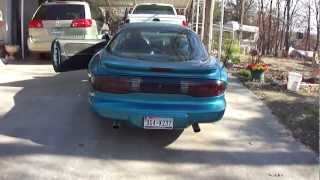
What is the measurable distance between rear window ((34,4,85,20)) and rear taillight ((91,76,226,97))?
806 cm

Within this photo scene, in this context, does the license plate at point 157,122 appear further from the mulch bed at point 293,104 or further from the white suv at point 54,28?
the white suv at point 54,28

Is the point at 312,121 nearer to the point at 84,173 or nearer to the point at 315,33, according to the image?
the point at 84,173

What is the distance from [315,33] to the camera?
37375 mm

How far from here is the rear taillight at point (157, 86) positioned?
655cm

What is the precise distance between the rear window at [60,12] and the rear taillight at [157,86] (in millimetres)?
8062

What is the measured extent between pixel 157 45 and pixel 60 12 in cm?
749

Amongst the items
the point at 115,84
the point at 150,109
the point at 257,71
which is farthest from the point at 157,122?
the point at 257,71

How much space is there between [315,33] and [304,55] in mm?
11720

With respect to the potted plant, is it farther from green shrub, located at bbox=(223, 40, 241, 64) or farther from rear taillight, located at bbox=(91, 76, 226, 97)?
rear taillight, located at bbox=(91, 76, 226, 97)

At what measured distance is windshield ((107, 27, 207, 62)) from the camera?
23.8ft

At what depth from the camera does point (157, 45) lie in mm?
7559

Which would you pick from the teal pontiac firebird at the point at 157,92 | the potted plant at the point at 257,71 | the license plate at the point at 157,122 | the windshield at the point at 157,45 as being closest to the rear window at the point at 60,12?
the potted plant at the point at 257,71

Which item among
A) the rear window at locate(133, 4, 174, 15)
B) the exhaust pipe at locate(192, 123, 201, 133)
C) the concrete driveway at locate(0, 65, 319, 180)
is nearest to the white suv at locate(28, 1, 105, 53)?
the rear window at locate(133, 4, 174, 15)

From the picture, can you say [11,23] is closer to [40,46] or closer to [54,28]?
[40,46]
